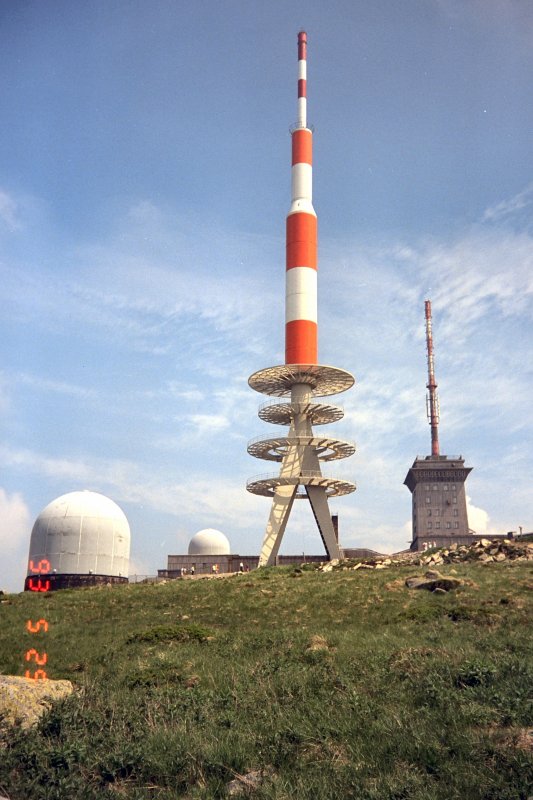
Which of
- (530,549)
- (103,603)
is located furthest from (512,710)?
(530,549)

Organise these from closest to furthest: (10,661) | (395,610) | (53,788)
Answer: (53,788) → (10,661) → (395,610)

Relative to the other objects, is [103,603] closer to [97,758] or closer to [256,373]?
[97,758]

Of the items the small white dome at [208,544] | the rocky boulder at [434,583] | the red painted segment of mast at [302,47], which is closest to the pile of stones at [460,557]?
the rocky boulder at [434,583]

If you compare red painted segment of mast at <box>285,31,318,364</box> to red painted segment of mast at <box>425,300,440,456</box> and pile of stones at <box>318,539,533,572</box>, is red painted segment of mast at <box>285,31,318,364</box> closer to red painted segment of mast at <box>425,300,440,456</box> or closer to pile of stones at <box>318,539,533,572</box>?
pile of stones at <box>318,539,533,572</box>

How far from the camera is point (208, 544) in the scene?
269 ft

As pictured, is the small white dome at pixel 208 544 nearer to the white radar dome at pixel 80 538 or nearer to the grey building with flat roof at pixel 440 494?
the white radar dome at pixel 80 538

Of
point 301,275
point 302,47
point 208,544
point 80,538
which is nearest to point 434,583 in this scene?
point 80,538

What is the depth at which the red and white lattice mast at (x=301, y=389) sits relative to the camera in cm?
6881

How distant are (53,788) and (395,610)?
1979 centimetres

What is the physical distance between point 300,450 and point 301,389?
6448 mm

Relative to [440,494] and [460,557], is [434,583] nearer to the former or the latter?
[460,557]

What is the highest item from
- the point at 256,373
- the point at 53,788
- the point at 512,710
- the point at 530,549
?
the point at 256,373

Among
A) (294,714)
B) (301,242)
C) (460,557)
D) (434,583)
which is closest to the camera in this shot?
(294,714)

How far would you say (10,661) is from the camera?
72.7 feet
